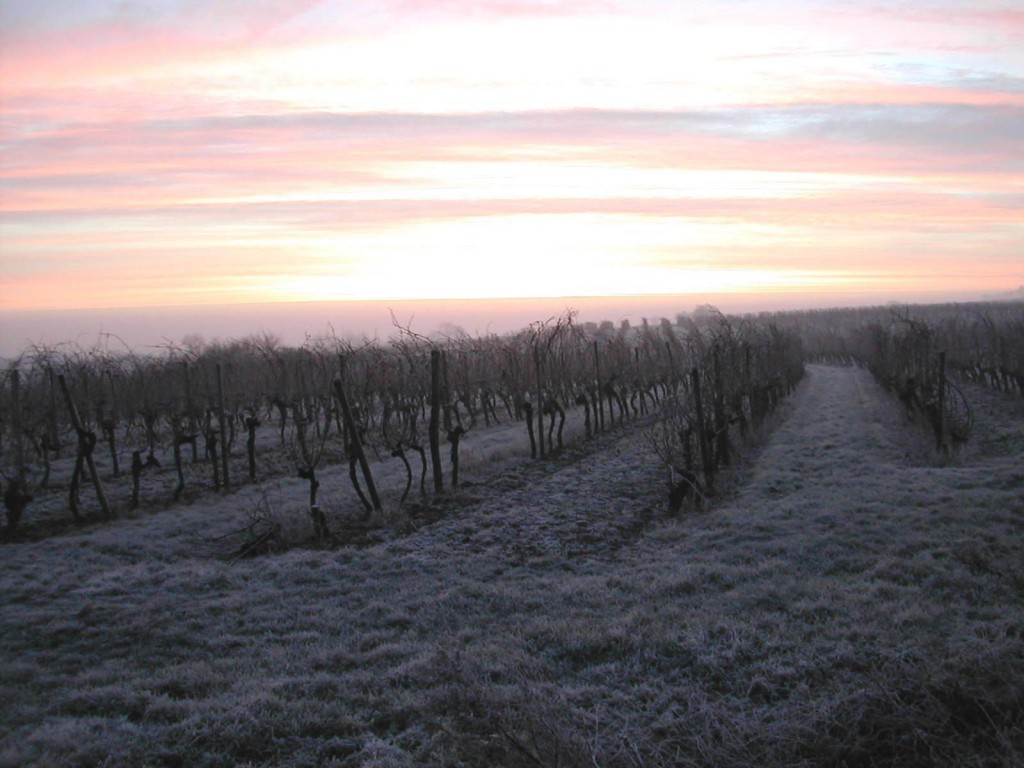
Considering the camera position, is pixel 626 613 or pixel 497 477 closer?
pixel 626 613

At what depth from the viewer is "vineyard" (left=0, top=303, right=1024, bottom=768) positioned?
3.95m

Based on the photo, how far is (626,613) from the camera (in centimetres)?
601

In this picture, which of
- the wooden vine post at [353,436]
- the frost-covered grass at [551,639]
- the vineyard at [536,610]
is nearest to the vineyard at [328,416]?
the wooden vine post at [353,436]

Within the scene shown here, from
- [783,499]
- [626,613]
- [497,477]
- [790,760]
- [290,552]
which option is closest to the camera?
[790,760]

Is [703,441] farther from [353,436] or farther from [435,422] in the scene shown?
[353,436]

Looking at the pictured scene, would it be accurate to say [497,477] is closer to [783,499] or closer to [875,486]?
[783,499]

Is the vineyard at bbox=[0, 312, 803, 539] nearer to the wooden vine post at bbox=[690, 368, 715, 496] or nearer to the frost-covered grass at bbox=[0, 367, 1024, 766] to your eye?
the wooden vine post at bbox=[690, 368, 715, 496]

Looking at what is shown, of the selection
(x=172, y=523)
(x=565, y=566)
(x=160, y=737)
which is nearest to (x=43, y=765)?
(x=160, y=737)

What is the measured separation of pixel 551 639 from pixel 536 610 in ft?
2.57

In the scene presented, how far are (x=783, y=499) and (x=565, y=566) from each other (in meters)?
4.00

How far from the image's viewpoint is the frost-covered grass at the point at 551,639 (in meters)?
3.87

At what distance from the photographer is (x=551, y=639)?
217 inches

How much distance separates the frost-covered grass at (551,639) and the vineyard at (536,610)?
0.09 ft

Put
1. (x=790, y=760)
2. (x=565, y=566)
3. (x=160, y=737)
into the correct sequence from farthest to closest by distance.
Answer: (x=565, y=566), (x=160, y=737), (x=790, y=760)
